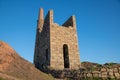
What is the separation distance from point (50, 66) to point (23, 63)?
13.0 ft

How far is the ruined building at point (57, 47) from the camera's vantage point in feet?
54.6

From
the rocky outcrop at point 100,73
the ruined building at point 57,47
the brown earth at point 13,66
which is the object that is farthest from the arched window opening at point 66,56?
the brown earth at point 13,66

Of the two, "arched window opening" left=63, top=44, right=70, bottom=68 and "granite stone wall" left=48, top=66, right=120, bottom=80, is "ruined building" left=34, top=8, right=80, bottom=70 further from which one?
"granite stone wall" left=48, top=66, right=120, bottom=80

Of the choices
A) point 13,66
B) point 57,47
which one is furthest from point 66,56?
point 13,66

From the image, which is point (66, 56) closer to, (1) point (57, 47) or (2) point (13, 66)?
(1) point (57, 47)

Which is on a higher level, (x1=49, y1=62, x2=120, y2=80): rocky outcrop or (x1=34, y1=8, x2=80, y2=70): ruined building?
(x1=34, y1=8, x2=80, y2=70): ruined building

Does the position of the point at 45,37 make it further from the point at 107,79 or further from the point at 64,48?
the point at 107,79

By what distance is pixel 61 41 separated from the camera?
58.7 feet

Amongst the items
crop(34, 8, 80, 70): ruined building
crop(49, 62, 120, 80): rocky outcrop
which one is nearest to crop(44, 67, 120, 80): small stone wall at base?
crop(49, 62, 120, 80): rocky outcrop

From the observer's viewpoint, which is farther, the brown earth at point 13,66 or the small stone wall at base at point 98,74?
the small stone wall at base at point 98,74

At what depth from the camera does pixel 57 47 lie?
56.6 ft

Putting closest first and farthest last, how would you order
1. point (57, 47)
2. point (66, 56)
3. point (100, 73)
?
point (100, 73) → point (57, 47) → point (66, 56)

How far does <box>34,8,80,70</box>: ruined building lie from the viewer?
1666cm

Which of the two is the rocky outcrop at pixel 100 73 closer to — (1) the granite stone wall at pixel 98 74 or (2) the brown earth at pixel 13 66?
(1) the granite stone wall at pixel 98 74
